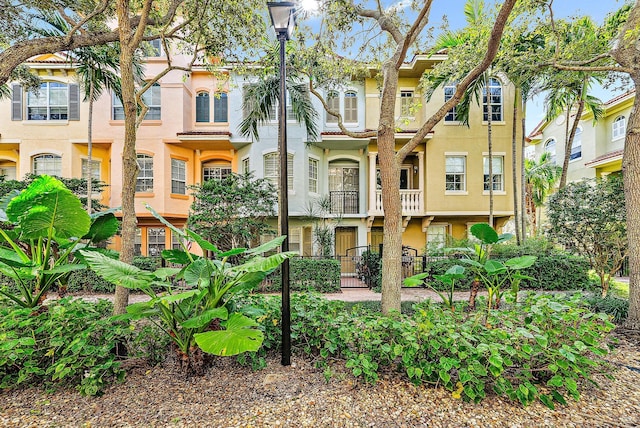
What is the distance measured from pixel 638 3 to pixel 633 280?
5.07m

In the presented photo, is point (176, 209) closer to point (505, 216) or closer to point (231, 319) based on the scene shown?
point (231, 319)

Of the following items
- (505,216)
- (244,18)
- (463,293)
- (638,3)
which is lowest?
(463,293)

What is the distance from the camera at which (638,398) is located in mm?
3176

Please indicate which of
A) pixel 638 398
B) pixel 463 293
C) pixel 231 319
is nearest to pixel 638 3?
pixel 638 398

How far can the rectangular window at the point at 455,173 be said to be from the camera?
45.0ft

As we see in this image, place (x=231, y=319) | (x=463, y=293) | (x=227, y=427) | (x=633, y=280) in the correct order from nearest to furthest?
(x=227, y=427) < (x=231, y=319) < (x=633, y=280) < (x=463, y=293)

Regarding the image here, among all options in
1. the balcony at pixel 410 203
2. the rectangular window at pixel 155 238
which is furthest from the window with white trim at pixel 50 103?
the balcony at pixel 410 203

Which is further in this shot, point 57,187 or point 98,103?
point 98,103

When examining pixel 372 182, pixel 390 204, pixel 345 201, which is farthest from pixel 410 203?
pixel 390 204

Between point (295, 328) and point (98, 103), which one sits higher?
point (98, 103)

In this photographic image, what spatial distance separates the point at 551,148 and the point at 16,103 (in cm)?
3257

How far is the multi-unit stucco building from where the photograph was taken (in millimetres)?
13336

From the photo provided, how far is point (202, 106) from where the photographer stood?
14398 millimetres

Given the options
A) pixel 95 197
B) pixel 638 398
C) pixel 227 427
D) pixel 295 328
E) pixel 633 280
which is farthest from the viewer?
pixel 95 197
